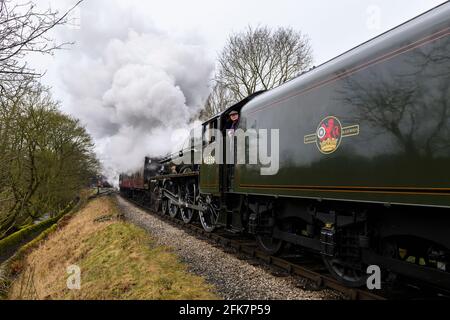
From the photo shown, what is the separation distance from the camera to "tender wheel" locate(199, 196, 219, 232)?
881 cm

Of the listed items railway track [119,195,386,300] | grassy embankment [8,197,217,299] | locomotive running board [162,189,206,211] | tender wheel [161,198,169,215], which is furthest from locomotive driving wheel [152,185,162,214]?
railway track [119,195,386,300]

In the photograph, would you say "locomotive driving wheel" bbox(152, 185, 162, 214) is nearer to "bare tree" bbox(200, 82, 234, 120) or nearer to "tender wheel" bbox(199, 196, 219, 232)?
"tender wheel" bbox(199, 196, 219, 232)

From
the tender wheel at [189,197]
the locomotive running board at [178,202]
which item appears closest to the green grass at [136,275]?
the locomotive running board at [178,202]

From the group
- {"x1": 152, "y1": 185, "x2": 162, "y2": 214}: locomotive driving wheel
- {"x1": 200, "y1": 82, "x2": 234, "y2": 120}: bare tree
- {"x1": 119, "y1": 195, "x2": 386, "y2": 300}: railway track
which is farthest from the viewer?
{"x1": 200, "y1": 82, "x2": 234, "y2": 120}: bare tree

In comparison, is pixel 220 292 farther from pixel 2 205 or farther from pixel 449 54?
pixel 2 205

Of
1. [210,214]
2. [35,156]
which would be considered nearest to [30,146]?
[35,156]

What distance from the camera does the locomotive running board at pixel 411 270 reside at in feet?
10.8

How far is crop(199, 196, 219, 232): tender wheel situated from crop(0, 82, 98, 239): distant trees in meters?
4.55

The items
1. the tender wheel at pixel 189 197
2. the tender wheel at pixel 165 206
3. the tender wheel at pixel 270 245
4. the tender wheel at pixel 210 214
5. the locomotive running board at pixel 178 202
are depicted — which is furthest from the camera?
the tender wheel at pixel 165 206

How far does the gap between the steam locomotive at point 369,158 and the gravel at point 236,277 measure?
592mm

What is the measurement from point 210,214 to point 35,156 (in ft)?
33.7

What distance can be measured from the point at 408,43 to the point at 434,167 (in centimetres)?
127

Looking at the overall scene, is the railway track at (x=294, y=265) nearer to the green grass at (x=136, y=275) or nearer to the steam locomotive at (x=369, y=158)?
the steam locomotive at (x=369, y=158)
